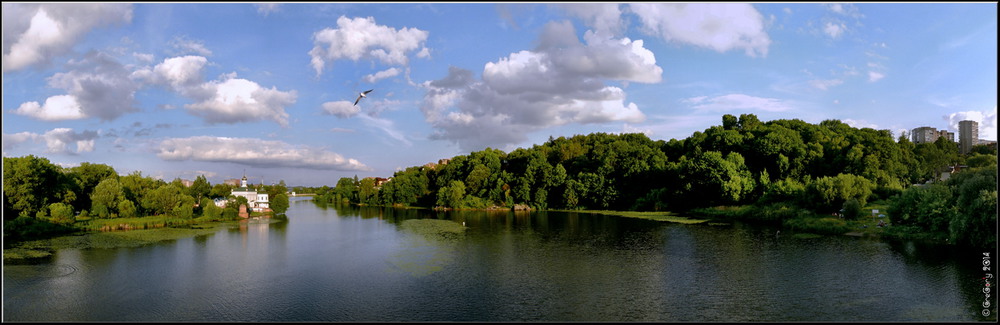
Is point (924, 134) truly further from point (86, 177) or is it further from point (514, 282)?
point (86, 177)

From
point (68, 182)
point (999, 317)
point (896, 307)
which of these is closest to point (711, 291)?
point (896, 307)

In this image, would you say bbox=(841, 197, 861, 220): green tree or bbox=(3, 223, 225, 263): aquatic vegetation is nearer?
bbox=(3, 223, 225, 263): aquatic vegetation

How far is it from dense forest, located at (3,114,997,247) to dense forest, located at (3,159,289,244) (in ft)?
0.53

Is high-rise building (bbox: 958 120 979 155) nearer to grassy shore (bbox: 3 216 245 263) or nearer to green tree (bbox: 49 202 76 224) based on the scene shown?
grassy shore (bbox: 3 216 245 263)

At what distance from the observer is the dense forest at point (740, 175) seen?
41781 millimetres

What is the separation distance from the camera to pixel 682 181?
253ft

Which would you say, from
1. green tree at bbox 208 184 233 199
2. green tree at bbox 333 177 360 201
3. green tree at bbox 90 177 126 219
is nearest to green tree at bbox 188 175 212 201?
green tree at bbox 208 184 233 199

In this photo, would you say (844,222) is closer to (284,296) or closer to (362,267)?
(362,267)

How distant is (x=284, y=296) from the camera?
26281 millimetres

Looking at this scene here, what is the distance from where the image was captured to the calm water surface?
22.8 m

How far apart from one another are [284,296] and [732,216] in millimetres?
57041

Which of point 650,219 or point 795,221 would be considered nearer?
point 795,221

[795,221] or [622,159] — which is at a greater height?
[622,159]

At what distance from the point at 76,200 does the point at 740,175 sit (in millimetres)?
93078
